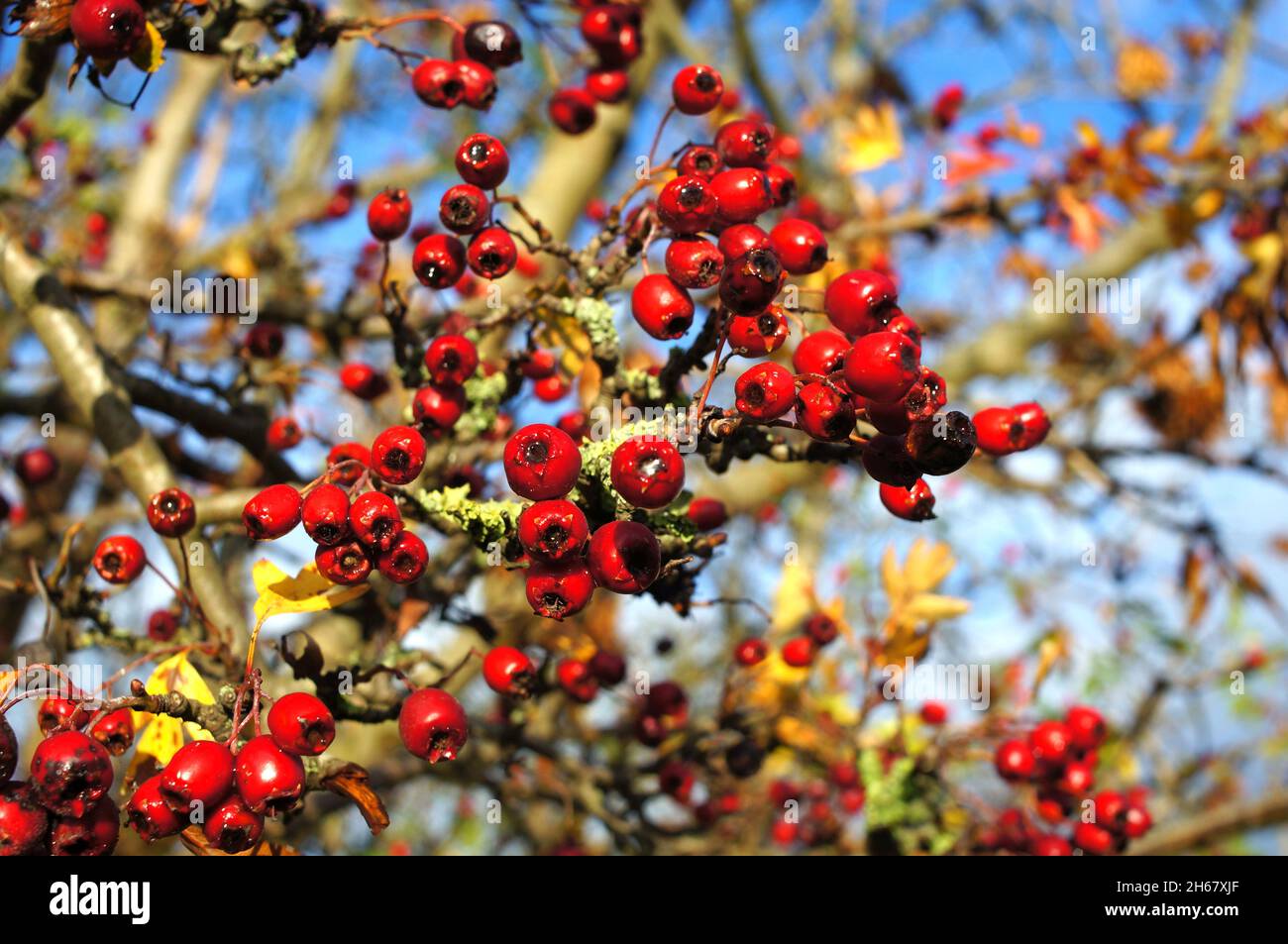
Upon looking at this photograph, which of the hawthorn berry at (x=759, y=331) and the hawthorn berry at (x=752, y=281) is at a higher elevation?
the hawthorn berry at (x=752, y=281)

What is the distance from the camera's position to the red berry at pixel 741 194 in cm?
122

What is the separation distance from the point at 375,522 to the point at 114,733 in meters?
0.57

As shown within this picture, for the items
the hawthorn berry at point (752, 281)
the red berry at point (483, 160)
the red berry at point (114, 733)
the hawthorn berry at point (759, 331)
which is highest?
the red berry at point (483, 160)

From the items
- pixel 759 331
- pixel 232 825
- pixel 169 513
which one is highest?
pixel 759 331

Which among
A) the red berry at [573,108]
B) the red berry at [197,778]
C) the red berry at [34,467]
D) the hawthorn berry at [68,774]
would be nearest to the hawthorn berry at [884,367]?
the red berry at [197,778]

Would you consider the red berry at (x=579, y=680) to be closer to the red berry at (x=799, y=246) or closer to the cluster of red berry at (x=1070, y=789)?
the cluster of red berry at (x=1070, y=789)

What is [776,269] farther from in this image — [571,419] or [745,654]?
[745,654]

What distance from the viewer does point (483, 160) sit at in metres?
1.40

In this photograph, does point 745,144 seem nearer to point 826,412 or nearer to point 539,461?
point 826,412

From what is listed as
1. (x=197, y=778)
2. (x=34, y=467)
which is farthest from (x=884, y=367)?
(x=34, y=467)

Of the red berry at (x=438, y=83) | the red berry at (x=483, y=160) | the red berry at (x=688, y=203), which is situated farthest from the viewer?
the red berry at (x=438, y=83)

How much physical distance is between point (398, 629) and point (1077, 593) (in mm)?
5576

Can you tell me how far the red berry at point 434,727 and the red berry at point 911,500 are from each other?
25.1 inches
